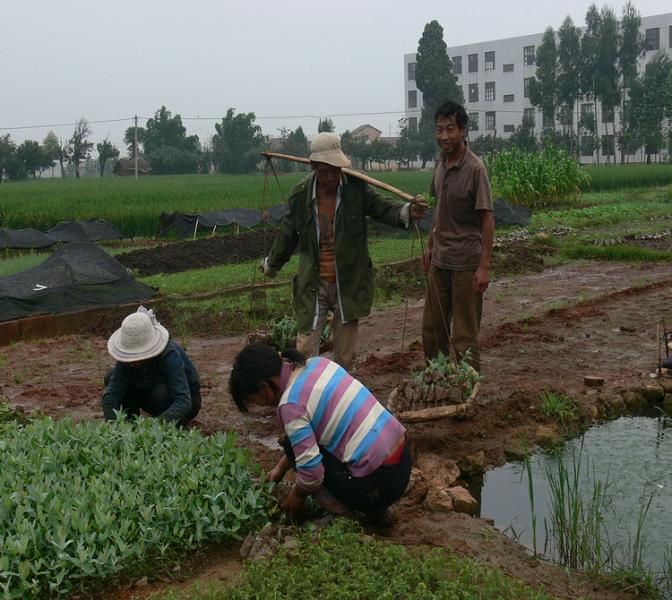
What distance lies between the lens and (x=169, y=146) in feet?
237

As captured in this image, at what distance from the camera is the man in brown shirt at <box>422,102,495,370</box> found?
575cm

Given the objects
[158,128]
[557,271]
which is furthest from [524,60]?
[557,271]

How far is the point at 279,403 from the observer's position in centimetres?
385

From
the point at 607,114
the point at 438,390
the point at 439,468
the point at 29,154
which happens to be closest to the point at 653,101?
the point at 607,114

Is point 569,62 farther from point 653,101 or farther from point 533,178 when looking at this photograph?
point 533,178

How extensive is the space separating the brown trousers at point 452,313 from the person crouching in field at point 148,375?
5.81 feet

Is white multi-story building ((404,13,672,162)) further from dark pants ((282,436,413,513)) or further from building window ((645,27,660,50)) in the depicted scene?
dark pants ((282,436,413,513))

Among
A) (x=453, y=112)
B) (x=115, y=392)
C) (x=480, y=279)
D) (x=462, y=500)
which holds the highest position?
(x=453, y=112)

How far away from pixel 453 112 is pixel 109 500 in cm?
327

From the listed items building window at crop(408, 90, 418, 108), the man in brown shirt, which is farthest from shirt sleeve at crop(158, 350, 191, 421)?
building window at crop(408, 90, 418, 108)

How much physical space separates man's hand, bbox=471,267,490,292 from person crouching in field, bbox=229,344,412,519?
6.51 feet

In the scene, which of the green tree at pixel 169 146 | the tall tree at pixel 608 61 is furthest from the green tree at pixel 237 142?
the tall tree at pixel 608 61

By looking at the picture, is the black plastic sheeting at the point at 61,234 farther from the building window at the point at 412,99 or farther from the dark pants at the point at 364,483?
the building window at the point at 412,99

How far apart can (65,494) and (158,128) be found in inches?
2910
